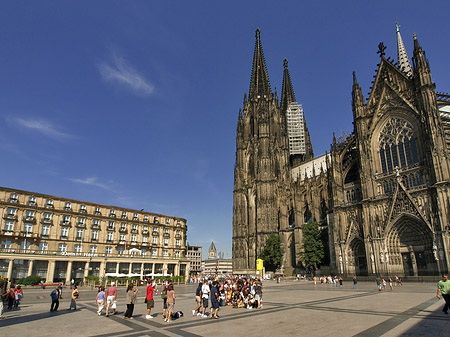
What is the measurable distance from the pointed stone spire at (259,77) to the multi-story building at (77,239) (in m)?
43.6

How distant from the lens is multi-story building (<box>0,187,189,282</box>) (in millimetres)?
45188

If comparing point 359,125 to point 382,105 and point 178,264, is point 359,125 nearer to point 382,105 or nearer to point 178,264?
point 382,105

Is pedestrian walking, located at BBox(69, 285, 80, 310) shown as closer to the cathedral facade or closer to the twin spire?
the cathedral facade

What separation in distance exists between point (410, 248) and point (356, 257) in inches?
284

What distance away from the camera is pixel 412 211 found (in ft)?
125

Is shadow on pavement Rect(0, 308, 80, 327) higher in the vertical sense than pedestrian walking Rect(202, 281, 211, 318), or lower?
lower

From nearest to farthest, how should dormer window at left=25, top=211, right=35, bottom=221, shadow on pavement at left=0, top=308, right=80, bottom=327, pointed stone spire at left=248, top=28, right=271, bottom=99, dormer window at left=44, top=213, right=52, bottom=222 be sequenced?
shadow on pavement at left=0, top=308, right=80, bottom=327
dormer window at left=25, top=211, right=35, bottom=221
dormer window at left=44, top=213, right=52, bottom=222
pointed stone spire at left=248, top=28, right=271, bottom=99

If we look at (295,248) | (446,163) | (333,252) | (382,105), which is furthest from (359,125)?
(295,248)

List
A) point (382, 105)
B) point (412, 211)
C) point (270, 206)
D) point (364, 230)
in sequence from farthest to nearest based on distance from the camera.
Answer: point (270, 206) → point (382, 105) → point (364, 230) → point (412, 211)

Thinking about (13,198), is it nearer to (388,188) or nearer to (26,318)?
(26,318)

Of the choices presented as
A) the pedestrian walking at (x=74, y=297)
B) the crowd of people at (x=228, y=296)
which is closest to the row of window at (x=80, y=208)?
the pedestrian walking at (x=74, y=297)

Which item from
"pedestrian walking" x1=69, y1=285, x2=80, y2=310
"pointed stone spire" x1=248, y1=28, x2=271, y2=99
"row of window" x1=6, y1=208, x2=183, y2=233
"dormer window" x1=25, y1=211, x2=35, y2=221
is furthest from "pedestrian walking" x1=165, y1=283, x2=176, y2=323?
"pointed stone spire" x1=248, y1=28, x2=271, y2=99

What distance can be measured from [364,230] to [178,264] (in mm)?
34985

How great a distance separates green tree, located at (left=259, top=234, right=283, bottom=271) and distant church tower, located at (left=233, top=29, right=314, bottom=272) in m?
3.33
